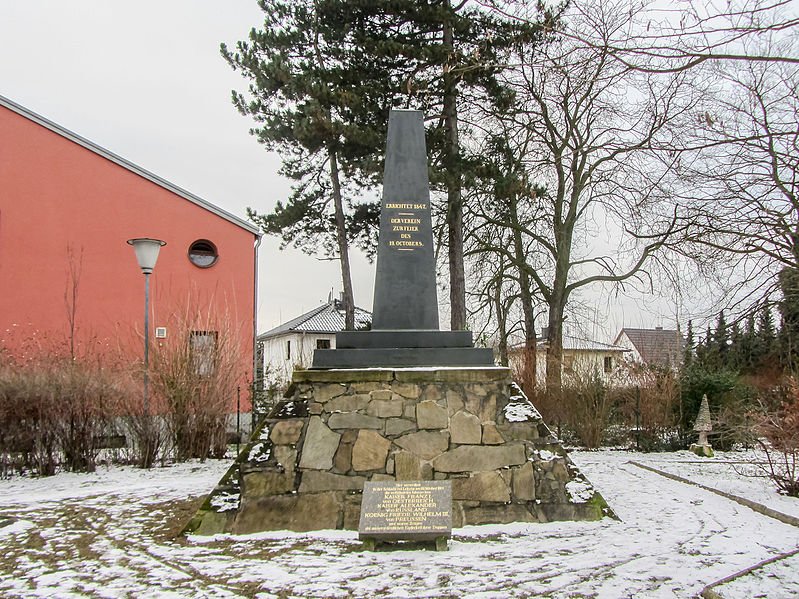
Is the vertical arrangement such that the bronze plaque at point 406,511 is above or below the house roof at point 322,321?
below

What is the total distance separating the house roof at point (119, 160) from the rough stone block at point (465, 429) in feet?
40.4

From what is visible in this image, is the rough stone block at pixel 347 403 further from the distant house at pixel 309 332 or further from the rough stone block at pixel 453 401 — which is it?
the distant house at pixel 309 332

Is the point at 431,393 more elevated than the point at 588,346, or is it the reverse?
the point at 588,346

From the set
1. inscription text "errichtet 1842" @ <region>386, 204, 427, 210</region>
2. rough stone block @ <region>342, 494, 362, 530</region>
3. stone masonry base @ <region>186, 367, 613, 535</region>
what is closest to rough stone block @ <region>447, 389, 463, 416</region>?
stone masonry base @ <region>186, 367, 613, 535</region>

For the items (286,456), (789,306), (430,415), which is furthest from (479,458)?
(789,306)

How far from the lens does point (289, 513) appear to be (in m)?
5.24

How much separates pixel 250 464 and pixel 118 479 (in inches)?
131

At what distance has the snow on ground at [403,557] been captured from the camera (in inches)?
149

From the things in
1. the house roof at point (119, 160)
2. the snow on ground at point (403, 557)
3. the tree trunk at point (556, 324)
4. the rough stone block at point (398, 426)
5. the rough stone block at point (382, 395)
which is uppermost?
the house roof at point (119, 160)

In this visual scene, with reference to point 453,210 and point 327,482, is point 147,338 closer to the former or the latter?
point 327,482

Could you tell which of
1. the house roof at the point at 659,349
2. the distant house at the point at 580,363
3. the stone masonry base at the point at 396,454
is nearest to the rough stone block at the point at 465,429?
the stone masonry base at the point at 396,454

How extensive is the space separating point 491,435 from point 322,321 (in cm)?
2910

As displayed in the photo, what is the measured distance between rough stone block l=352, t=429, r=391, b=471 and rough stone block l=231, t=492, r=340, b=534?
1.15 feet

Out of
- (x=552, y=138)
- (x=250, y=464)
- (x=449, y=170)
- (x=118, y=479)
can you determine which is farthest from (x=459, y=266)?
(x=250, y=464)
